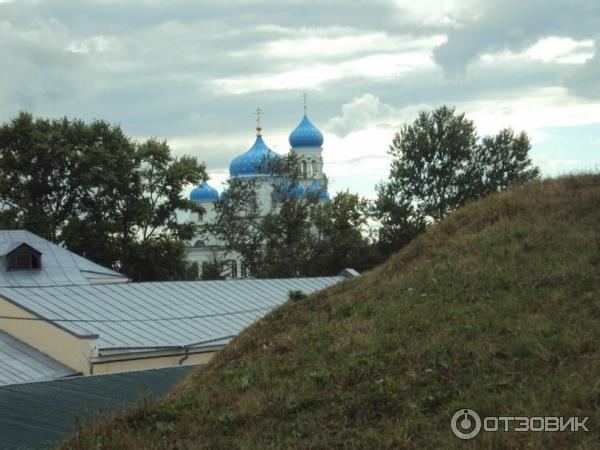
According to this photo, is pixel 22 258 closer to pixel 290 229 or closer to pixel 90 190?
pixel 90 190

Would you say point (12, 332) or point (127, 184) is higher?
point (127, 184)

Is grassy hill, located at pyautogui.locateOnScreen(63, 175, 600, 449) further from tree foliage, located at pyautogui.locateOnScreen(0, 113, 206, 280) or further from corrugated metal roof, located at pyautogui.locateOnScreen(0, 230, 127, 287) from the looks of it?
tree foliage, located at pyautogui.locateOnScreen(0, 113, 206, 280)

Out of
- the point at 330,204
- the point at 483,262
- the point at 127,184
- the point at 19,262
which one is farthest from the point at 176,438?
the point at 330,204

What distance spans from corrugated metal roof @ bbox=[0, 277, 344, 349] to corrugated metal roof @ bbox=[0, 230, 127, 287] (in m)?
7.50

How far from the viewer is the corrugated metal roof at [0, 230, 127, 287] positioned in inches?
1426

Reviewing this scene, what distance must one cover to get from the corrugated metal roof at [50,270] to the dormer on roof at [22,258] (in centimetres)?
16

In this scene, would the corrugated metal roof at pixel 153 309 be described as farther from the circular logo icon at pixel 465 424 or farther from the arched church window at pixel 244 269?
the arched church window at pixel 244 269

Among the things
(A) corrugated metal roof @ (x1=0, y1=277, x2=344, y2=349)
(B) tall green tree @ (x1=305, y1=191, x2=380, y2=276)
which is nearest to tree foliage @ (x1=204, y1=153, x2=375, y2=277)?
(B) tall green tree @ (x1=305, y1=191, x2=380, y2=276)

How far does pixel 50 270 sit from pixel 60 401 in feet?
75.9

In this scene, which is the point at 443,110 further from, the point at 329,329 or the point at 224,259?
the point at 329,329

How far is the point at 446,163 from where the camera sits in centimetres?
5416

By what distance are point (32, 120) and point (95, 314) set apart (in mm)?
25613

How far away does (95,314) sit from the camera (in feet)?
84.0

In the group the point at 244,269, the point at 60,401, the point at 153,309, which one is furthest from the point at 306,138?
the point at 60,401
